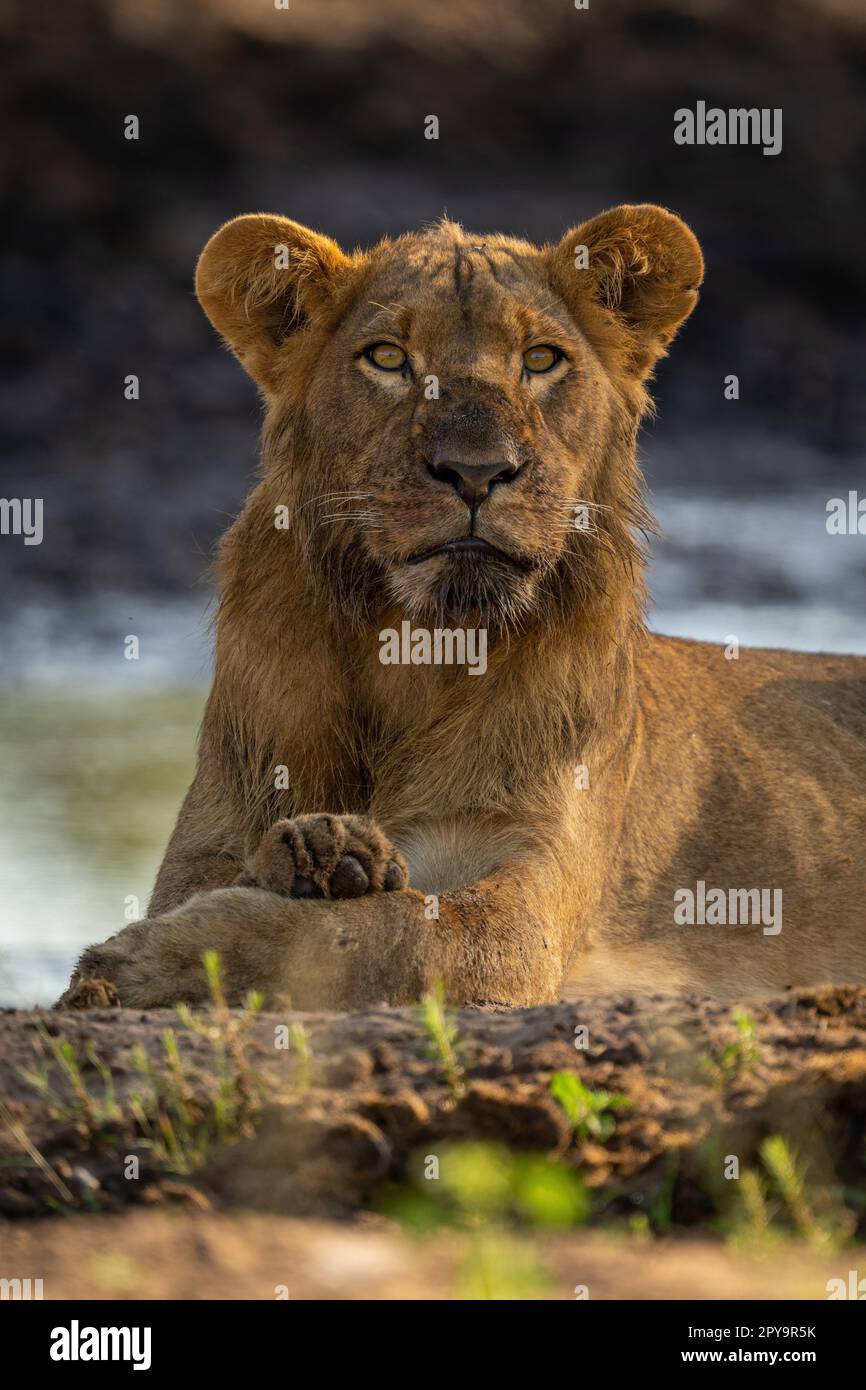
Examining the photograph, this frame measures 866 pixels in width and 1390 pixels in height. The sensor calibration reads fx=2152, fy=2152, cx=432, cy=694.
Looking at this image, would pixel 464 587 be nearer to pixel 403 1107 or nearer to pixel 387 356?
pixel 387 356

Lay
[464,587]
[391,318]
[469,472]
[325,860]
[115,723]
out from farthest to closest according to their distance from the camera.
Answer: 1. [115,723]
2. [391,318]
3. [464,587]
4. [469,472]
5. [325,860]

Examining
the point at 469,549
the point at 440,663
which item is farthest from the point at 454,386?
the point at 440,663

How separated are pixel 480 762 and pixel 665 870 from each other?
43.9 inches

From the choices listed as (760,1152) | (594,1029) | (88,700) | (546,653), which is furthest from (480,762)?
(88,700)

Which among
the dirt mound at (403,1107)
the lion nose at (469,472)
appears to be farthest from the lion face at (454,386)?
the dirt mound at (403,1107)

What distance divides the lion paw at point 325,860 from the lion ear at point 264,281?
173cm

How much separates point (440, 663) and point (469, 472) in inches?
29.6

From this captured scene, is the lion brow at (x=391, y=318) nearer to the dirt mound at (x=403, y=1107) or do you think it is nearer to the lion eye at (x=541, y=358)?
the lion eye at (x=541, y=358)

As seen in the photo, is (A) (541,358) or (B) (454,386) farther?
(A) (541,358)

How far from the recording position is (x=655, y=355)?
Answer: 22.0ft

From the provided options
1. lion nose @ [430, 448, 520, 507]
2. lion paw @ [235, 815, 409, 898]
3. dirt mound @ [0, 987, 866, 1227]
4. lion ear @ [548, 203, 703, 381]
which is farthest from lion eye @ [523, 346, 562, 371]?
dirt mound @ [0, 987, 866, 1227]

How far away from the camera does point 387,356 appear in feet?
19.6

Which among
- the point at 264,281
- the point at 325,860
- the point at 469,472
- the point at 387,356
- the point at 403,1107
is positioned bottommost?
the point at 403,1107

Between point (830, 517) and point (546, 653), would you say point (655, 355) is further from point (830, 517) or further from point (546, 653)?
point (830, 517)
